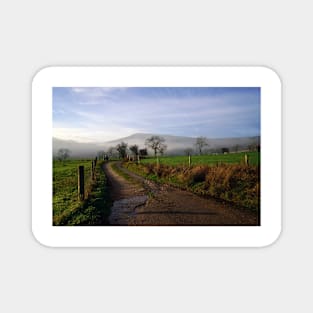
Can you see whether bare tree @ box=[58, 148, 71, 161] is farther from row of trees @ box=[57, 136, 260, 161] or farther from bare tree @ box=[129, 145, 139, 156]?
bare tree @ box=[129, 145, 139, 156]

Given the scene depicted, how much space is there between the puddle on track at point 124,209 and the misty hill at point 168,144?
47cm

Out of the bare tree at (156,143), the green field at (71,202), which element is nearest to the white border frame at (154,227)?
the green field at (71,202)

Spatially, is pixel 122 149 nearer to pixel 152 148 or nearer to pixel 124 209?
pixel 152 148

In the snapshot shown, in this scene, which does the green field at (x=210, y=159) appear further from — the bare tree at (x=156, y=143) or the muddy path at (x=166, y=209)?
the muddy path at (x=166, y=209)

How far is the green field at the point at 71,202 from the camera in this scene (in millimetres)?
3234

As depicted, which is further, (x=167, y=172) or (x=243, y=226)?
(x=167, y=172)

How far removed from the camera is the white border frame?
3.18m

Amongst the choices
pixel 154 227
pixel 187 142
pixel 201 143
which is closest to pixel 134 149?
pixel 187 142

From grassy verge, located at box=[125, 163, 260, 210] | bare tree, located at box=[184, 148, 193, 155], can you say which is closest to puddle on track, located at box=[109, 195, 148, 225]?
grassy verge, located at box=[125, 163, 260, 210]
